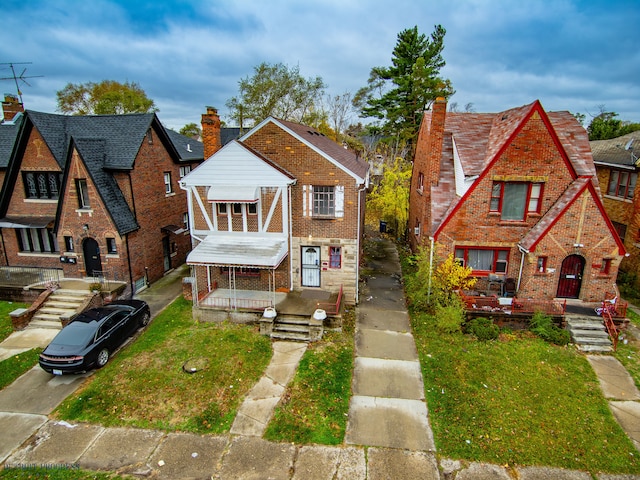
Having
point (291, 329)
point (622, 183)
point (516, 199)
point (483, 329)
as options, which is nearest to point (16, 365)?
point (291, 329)

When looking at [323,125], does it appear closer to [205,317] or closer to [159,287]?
[159,287]

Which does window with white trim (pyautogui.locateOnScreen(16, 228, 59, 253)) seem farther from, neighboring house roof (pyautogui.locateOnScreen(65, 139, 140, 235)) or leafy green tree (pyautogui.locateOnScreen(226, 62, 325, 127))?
leafy green tree (pyautogui.locateOnScreen(226, 62, 325, 127))

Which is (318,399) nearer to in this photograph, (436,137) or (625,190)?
(436,137)

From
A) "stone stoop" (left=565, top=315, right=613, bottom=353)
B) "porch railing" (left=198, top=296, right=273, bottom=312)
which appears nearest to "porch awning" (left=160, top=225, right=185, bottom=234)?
"porch railing" (left=198, top=296, right=273, bottom=312)

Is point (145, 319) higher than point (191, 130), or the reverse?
point (191, 130)

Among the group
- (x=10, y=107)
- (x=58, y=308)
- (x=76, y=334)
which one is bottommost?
(x=58, y=308)

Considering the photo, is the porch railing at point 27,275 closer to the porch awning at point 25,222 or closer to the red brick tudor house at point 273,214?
the porch awning at point 25,222
